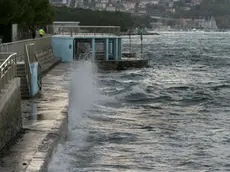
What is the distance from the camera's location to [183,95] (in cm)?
3459

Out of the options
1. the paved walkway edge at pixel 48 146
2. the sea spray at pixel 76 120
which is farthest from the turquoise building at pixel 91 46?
the paved walkway edge at pixel 48 146

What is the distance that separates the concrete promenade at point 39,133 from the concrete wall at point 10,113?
0.86 ft

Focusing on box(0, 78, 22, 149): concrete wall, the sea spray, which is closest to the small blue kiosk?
the sea spray

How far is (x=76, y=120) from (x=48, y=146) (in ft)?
23.2

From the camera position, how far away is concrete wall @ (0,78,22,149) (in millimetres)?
14469

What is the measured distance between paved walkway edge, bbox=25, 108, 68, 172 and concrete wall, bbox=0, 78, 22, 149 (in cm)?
85

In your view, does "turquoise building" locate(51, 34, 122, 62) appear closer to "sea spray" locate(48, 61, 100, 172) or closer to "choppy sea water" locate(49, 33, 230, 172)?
"sea spray" locate(48, 61, 100, 172)

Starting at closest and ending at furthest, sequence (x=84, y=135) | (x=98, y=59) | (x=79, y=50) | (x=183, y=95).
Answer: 1. (x=84, y=135)
2. (x=183, y=95)
3. (x=98, y=59)
4. (x=79, y=50)

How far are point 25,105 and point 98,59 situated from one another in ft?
117

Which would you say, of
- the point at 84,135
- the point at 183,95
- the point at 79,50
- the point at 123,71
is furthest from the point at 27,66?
the point at 79,50

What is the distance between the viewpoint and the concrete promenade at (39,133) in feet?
43.0

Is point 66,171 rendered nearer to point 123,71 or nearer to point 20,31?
point 123,71

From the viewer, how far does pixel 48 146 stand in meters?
14.5

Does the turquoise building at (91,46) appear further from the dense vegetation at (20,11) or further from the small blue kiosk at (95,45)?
the dense vegetation at (20,11)
